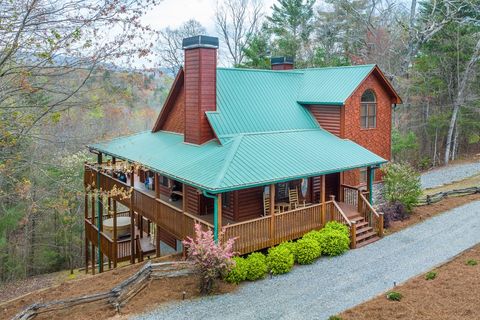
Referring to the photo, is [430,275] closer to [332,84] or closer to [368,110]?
[368,110]

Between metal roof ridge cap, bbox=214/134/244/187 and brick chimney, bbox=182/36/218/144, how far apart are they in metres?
1.44

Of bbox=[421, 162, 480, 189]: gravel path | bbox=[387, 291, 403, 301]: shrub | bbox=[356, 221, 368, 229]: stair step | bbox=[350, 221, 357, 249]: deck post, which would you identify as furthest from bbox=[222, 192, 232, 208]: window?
bbox=[421, 162, 480, 189]: gravel path

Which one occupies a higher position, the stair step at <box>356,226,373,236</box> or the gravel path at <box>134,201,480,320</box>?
the stair step at <box>356,226,373,236</box>

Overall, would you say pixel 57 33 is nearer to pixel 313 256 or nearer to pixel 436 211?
pixel 313 256

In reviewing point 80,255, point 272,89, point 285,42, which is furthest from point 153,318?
point 285,42

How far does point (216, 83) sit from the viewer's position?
649 inches

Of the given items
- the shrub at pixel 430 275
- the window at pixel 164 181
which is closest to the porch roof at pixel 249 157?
the window at pixel 164 181

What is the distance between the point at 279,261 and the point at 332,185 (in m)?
6.36

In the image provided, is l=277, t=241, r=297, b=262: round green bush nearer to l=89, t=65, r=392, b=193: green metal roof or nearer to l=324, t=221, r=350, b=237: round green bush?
l=324, t=221, r=350, b=237: round green bush

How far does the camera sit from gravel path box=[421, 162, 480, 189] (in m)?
26.8

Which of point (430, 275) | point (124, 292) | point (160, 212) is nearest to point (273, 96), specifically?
point (160, 212)

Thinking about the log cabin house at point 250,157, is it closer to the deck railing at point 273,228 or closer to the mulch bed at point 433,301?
the deck railing at point 273,228

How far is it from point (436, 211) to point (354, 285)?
943cm

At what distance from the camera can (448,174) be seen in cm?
2906
